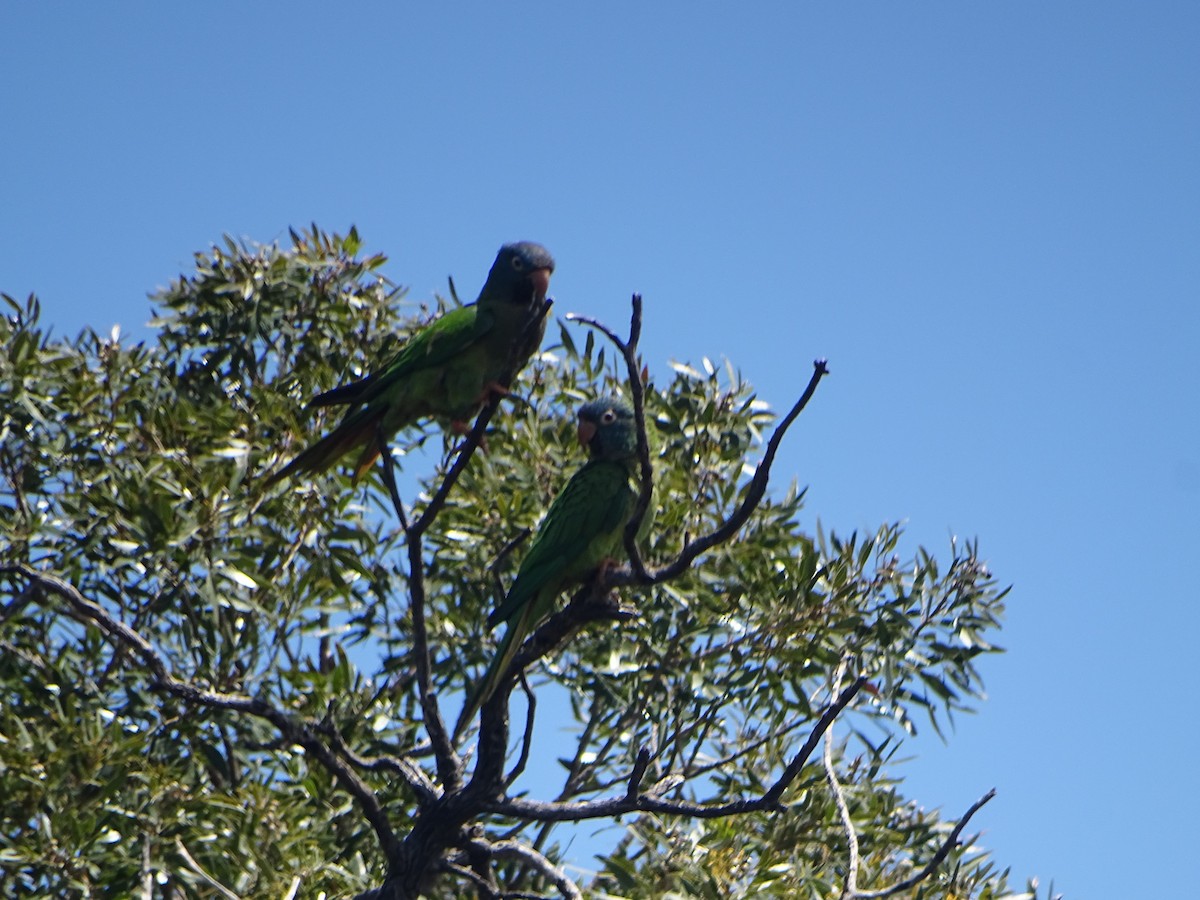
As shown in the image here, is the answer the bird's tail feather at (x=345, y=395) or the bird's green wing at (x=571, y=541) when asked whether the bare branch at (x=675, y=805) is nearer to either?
the bird's green wing at (x=571, y=541)

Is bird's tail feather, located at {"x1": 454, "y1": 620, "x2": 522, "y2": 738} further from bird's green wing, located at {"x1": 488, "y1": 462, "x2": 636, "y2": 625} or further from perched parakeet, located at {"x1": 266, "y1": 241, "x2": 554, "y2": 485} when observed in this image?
perched parakeet, located at {"x1": 266, "y1": 241, "x2": 554, "y2": 485}

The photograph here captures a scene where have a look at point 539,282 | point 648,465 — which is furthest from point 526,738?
point 539,282

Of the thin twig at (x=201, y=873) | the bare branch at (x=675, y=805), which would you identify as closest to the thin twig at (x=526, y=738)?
the bare branch at (x=675, y=805)

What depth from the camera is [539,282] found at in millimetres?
5145

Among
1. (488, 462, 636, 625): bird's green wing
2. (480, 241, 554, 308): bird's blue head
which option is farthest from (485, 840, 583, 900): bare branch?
(480, 241, 554, 308): bird's blue head

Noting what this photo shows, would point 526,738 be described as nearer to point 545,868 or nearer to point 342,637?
point 545,868

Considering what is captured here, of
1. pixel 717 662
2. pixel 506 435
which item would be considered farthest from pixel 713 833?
pixel 506 435

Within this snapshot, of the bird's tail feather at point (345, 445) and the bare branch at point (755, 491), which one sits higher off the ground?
the bird's tail feather at point (345, 445)

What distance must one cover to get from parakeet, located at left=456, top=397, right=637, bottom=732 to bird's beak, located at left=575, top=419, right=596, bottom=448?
0.30 ft

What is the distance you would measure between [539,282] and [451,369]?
0.49 meters

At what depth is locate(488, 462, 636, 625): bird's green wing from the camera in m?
4.39

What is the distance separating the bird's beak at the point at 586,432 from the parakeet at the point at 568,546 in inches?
3.6

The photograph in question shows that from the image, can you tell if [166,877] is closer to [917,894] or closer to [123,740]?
[123,740]

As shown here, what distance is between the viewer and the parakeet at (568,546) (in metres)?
4.38
